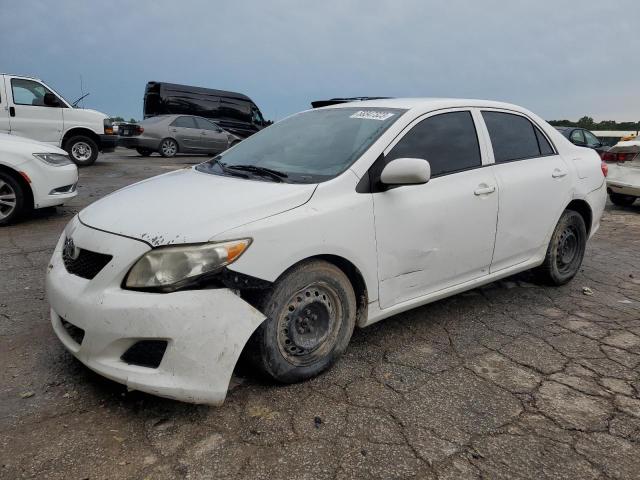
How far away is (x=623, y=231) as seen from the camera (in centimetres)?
718

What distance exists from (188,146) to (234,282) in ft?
47.2

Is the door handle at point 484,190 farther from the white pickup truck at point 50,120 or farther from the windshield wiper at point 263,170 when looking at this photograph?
the white pickup truck at point 50,120

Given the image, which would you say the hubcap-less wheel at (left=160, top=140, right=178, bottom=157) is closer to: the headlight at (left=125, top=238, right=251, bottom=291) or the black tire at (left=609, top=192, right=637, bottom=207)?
the black tire at (left=609, top=192, right=637, bottom=207)

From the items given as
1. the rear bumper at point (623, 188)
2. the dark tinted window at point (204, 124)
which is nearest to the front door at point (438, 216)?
the rear bumper at point (623, 188)

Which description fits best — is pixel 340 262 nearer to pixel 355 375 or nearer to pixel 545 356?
pixel 355 375

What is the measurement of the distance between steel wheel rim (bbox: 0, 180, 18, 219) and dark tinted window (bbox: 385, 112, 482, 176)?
5.09 meters

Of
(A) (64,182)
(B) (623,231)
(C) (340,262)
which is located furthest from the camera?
(B) (623,231)

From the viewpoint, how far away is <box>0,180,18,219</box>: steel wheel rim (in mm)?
5973

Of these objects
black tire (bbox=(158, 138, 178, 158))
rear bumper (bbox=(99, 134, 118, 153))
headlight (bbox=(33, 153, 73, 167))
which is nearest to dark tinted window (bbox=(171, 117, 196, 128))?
black tire (bbox=(158, 138, 178, 158))

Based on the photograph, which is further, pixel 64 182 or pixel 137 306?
pixel 64 182

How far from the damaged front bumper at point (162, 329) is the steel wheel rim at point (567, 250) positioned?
2974mm

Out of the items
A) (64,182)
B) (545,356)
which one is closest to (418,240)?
(545,356)

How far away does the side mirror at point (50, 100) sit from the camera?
10609mm

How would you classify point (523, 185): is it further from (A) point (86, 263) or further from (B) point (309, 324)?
(A) point (86, 263)
